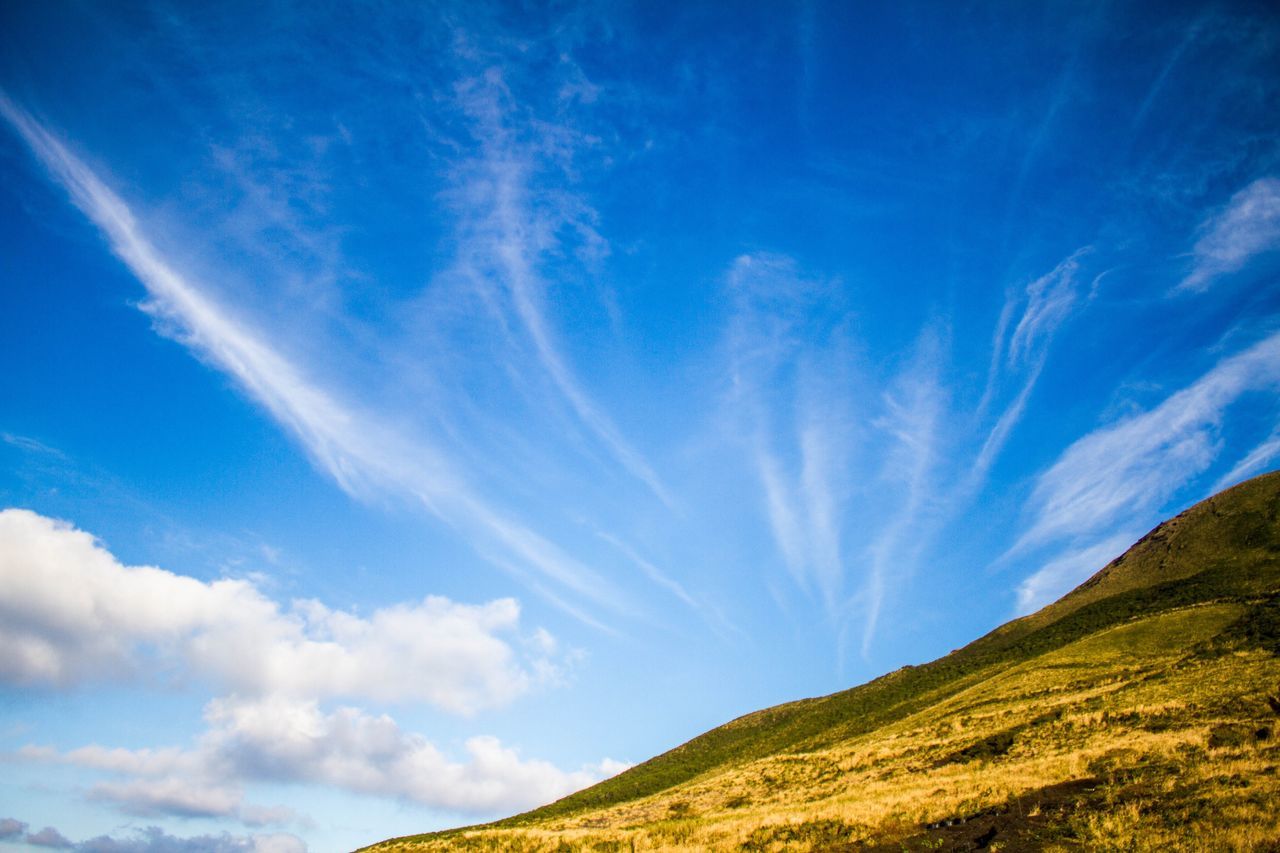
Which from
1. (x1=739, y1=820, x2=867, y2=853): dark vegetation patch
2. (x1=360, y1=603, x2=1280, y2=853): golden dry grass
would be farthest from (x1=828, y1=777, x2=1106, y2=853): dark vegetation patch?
(x1=739, y1=820, x2=867, y2=853): dark vegetation patch

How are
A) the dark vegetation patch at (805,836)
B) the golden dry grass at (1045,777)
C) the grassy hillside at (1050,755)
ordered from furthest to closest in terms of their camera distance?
1. the dark vegetation patch at (805,836)
2. the grassy hillside at (1050,755)
3. the golden dry grass at (1045,777)

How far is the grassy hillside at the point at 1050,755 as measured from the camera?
16375 millimetres

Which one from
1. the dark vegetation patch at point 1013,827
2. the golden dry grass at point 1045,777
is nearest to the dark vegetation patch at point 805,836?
the golden dry grass at point 1045,777

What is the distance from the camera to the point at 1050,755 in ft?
84.1

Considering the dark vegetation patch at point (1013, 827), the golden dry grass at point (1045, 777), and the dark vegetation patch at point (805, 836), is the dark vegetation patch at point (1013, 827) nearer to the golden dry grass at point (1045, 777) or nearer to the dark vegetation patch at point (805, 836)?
the golden dry grass at point (1045, 777)

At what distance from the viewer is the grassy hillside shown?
53.7 feet

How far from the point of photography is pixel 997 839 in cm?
1590

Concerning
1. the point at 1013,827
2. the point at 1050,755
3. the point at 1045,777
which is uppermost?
the point at 1050,755

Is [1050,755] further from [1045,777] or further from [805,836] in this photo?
[805,836]

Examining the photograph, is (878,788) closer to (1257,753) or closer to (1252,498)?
(1257,753)

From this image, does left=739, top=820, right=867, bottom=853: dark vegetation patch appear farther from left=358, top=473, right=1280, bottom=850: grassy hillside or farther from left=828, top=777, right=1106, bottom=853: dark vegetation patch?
left=828, top=777, right=1106, bottom=853: dark vegetation patch

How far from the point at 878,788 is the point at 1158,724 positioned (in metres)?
12.1

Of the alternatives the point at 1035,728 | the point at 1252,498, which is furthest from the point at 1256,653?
the point at 1252,498

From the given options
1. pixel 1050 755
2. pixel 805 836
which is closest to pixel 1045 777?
pixel 1050 755
